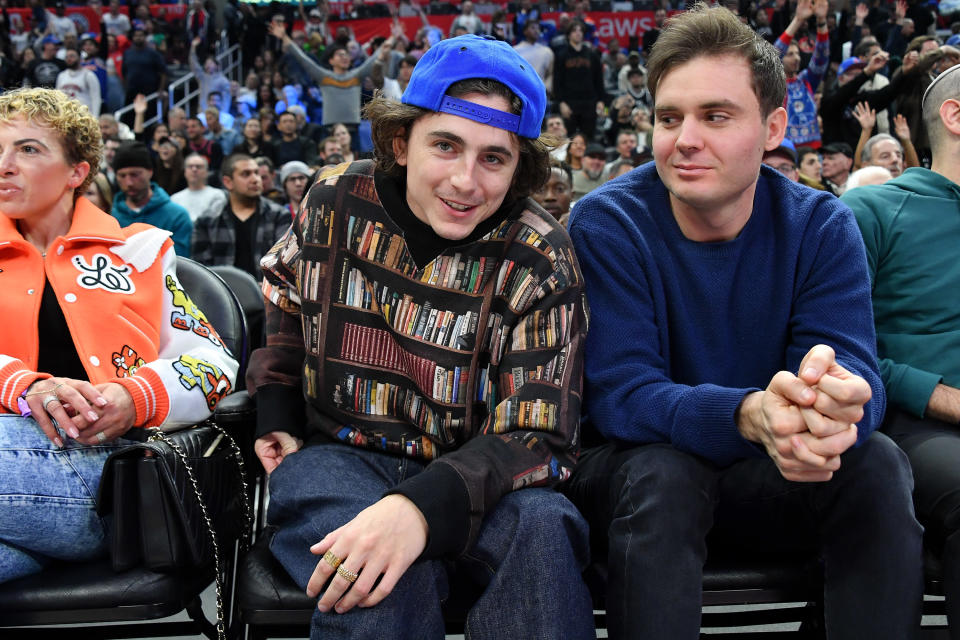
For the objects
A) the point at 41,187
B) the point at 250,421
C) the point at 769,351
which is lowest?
the point at 250,421

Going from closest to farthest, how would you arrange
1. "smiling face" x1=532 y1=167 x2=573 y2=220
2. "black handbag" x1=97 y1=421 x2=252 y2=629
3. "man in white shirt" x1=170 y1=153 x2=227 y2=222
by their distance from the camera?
"black handbag" x1=97 y1=421 x2=252 y2=629 < "smiling face" x1=532 y1=167 x2=573 y2=220 < "man in white shirt" x1=170 y1=153 x2=227 y2=222

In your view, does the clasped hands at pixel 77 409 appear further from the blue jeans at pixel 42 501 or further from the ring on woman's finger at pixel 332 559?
the ring on woman's finger at pixel 332 559

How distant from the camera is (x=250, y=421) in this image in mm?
2043

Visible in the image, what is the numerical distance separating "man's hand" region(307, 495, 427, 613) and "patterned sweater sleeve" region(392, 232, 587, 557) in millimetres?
33

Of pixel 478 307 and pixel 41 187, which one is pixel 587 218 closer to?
pixel 478 307

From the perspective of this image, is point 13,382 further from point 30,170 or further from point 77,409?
point 30,170

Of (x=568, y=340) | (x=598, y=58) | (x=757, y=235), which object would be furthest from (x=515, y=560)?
(x=598, y=58)

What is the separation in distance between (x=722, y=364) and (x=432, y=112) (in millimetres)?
788

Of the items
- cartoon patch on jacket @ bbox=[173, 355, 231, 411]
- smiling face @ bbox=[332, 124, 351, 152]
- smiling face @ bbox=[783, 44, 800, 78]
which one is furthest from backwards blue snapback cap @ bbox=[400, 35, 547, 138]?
smiling face @ bbox=[783, 44, 800, 78]

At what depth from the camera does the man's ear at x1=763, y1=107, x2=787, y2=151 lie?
187 centimetres

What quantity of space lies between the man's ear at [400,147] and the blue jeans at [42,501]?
35.5 inches

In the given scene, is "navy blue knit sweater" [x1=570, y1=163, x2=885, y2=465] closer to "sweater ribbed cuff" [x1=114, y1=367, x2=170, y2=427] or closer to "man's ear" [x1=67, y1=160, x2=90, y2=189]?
"sweater ribbed cuff" [x1=114, y1=367, x2=170, y2=427]

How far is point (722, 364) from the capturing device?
6.03ft

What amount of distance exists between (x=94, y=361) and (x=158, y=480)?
47cm
